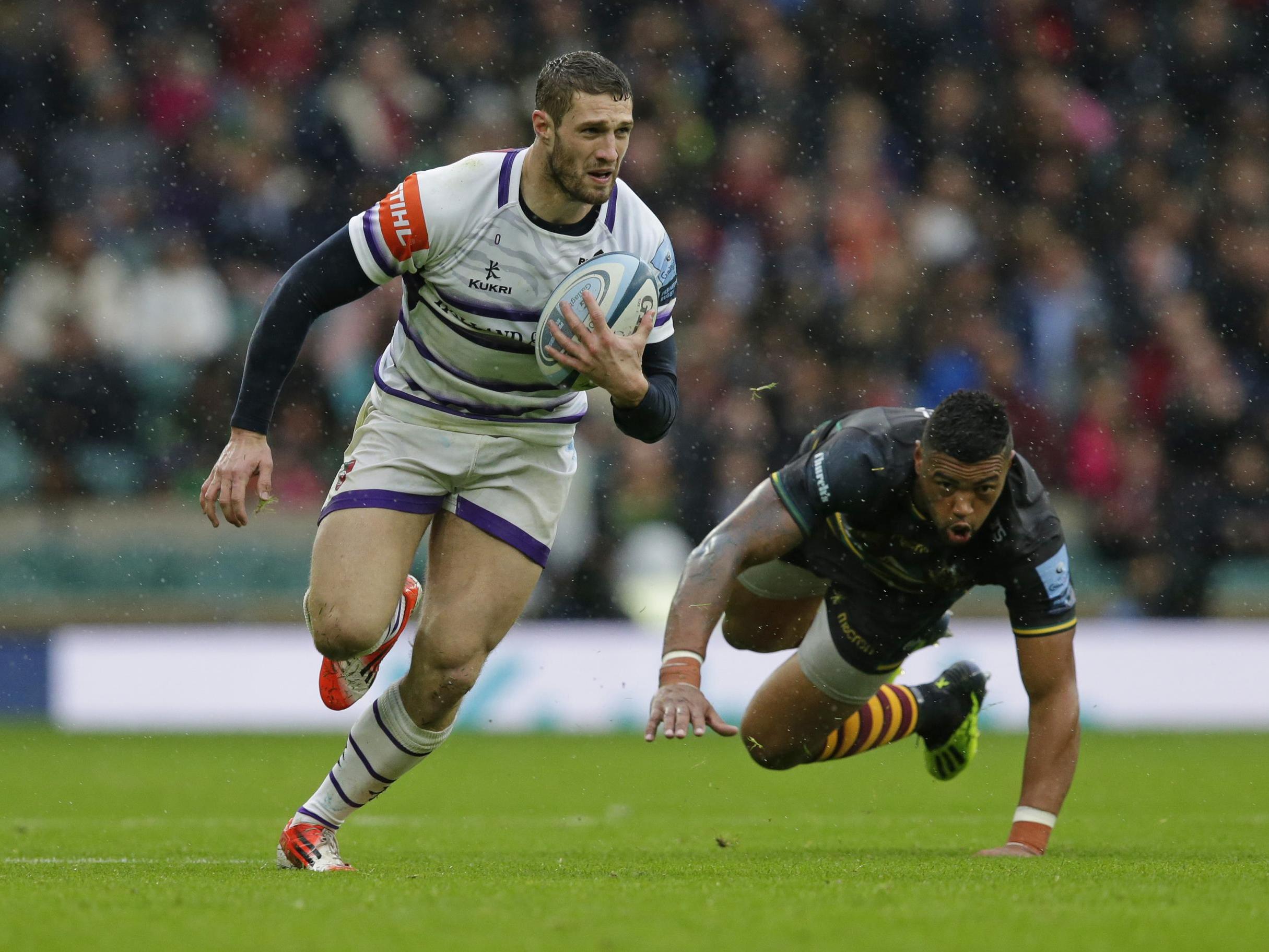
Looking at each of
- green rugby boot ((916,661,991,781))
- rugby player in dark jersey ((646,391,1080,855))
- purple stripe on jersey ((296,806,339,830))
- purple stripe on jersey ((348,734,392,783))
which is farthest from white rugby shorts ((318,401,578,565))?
green rugby boot ((916,661,991,781))

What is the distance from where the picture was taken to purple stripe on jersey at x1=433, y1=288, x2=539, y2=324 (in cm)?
571

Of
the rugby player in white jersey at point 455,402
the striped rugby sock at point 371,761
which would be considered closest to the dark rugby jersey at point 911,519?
the rugby player in white jersey at point 455,402

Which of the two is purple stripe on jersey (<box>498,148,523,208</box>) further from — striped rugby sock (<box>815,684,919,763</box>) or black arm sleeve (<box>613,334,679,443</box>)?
striped rugby sock (<box>815,684,919,763</box>)

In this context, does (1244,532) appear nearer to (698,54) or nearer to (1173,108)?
(1173,108)

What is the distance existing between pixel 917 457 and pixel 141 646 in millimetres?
8306

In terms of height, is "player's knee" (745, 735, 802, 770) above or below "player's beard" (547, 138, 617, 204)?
below

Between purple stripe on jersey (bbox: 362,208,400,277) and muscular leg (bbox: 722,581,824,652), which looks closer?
purple stripe on jersey (bbox: 362,208,400,277)

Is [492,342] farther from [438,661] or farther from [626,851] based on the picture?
[626,851]

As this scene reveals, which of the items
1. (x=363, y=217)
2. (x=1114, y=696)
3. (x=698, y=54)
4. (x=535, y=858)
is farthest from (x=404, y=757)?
(x=698, y=54)

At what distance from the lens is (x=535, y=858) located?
20.1 feet

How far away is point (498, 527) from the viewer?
5867 millimetres

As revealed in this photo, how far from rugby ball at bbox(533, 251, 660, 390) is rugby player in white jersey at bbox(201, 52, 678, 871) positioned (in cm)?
9

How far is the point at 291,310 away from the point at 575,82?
1.12m

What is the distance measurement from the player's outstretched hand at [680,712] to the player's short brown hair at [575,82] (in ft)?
5.99
